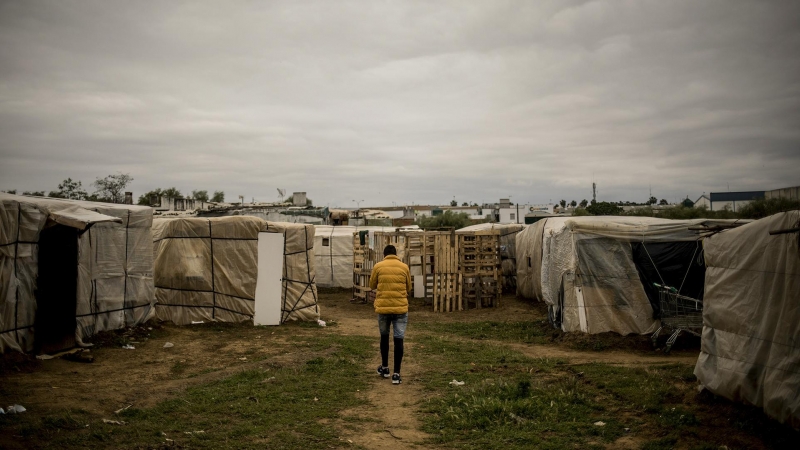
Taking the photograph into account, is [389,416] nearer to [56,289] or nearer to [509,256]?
[56,289]

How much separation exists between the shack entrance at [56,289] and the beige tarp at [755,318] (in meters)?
11.0

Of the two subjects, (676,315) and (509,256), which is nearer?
(676,315)

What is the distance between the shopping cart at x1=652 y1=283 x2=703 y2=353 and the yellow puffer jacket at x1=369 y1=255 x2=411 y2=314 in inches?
230

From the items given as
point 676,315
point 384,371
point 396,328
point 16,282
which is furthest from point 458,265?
point 16,282

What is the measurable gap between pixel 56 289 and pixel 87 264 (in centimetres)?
81

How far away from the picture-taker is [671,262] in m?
12.1

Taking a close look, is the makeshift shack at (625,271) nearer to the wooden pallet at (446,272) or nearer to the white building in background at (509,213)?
the wooden pallet at (446,272)

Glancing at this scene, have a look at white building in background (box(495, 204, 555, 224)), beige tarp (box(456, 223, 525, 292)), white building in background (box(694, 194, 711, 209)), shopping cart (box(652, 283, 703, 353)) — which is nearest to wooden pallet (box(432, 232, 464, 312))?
beige tarp (box(456, 223, 525, 292))

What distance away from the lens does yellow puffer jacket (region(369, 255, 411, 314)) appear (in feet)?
26.7

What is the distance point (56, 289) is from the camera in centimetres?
1031

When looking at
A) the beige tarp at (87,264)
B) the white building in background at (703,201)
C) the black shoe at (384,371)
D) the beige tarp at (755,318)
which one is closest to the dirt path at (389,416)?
the black shoe at (384,371)

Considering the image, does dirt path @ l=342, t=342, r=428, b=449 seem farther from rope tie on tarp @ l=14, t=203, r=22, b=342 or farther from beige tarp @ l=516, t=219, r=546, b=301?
beige tarp @ l=516, t=219, r=546, b=301

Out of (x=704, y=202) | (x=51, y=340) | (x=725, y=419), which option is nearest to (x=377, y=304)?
(x=725, y=419)

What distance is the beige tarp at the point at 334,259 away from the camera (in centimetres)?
2416
